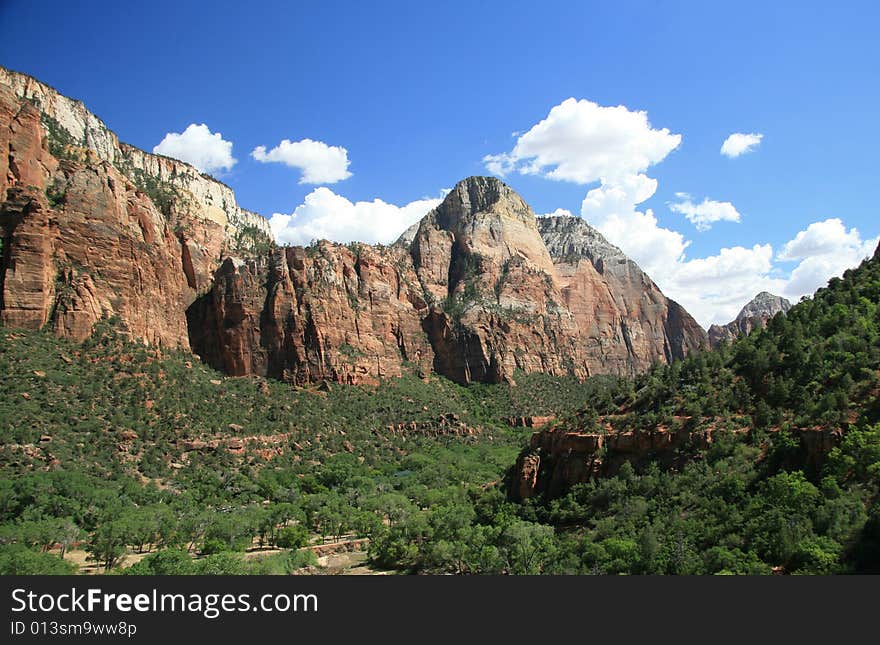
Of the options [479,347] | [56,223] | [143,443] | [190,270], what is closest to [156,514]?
[143,443]

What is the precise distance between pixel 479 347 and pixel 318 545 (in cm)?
8537

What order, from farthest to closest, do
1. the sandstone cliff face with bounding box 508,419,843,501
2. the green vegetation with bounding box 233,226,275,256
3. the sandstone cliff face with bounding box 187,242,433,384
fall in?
the green vegetation with bounding box 233,226,275,256 → the sandstone cliff face with bounding box 187,242,433,384 → the sandstone cliff face with bounding box 508,419,843,501

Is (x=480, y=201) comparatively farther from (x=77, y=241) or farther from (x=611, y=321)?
(x=77, y=241)

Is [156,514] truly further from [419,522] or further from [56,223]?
[56,223]

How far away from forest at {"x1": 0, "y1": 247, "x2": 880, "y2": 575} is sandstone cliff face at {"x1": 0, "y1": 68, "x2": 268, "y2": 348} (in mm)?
3850

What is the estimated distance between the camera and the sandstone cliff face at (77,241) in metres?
70.1

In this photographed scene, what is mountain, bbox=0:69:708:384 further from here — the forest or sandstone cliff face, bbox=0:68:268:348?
the forest

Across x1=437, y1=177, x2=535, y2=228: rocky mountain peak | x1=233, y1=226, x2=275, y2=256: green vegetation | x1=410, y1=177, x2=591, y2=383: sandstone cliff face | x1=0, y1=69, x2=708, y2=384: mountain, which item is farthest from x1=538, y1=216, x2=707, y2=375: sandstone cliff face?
x1=233, y1=226, x2=275, y2=256: green vegetation

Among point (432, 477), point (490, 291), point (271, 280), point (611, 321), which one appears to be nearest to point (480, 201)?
point (490, 291)

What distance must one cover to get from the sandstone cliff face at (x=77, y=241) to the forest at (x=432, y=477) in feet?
12.6

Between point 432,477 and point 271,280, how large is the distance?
53372mm

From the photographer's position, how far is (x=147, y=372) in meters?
76.9

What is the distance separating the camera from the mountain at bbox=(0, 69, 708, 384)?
7500 cm

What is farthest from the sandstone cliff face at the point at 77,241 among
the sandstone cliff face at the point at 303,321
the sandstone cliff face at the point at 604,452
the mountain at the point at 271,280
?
the sandstone cliff face at the point at 604,452
